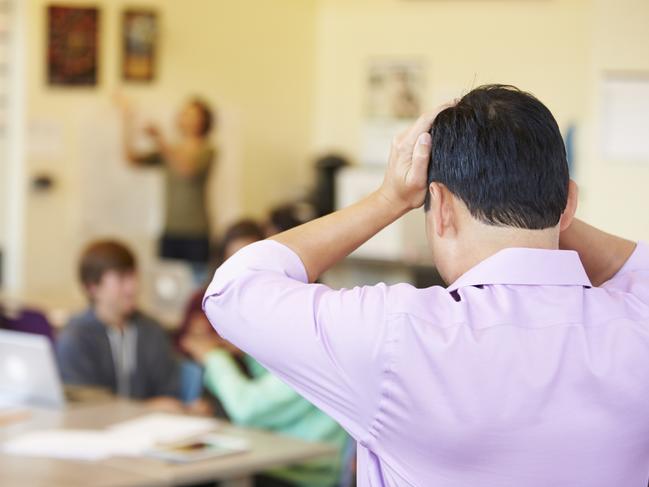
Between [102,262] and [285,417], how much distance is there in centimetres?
128

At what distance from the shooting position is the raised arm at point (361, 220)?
4.35 ft

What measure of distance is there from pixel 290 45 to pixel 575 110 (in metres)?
2.52

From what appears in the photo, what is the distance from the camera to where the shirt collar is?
4.10ft

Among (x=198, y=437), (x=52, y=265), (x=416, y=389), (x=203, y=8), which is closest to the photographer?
(x=416, y=389)

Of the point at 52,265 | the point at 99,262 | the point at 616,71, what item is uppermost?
the point at 616,71

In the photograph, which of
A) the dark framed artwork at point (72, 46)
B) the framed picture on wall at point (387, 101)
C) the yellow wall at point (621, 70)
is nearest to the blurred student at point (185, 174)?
the dark framed artwork at point (72, 46)

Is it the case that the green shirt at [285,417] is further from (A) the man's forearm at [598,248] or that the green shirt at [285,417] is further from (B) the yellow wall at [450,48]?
(B) the yellow wall at [450,48]

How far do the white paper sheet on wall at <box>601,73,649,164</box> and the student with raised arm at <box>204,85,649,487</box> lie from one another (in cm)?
83

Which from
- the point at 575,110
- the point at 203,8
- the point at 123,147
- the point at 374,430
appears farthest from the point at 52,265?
the point at 374,430

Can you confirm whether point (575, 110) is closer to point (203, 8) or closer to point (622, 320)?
point (203, 8)

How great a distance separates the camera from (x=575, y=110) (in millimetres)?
8281

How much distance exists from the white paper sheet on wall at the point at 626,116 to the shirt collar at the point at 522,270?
2.73ft

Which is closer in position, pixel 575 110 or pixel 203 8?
pixel 575 110

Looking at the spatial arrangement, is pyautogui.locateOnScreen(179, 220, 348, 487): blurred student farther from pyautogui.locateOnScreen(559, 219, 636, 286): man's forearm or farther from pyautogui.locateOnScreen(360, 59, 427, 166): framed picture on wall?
pyautogui.locateOnScreen(360, 59, 427, 166): framed picture on wall
